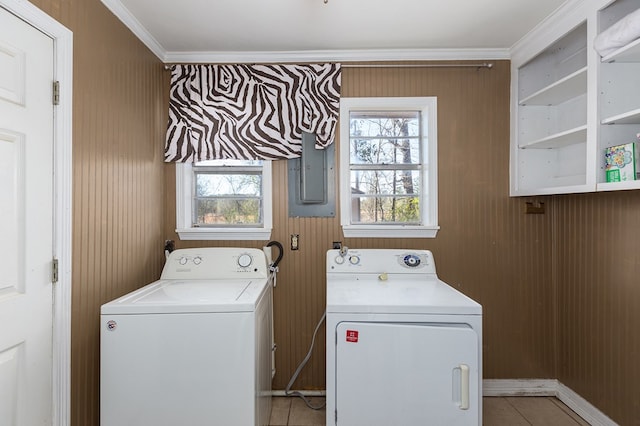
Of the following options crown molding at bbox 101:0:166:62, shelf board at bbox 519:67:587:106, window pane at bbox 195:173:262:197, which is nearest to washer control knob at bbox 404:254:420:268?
window pane at bbox 195:173:262:197

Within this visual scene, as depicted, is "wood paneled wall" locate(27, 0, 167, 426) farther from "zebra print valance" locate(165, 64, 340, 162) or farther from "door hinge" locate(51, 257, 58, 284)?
"zebra print valance" locate(165, 64, 340, 162)

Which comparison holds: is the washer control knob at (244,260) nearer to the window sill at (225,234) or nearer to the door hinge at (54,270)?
the window sill at (225,234)

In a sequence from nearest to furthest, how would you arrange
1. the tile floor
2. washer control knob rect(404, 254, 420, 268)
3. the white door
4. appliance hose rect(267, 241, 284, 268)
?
the white door < the tile floor < washer control knob rect(404, 254, 420, 268) < appliance hose rect(267, 241, 284, 268)

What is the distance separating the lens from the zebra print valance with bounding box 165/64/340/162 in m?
2.39

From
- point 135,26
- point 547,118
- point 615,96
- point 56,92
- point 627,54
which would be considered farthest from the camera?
point 547,118

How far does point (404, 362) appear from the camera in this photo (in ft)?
4.97

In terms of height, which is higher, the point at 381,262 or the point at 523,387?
the point at 381,262

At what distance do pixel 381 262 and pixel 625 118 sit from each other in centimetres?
142

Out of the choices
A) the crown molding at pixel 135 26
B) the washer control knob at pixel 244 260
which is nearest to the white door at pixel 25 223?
the crown molding at pixel 135 26

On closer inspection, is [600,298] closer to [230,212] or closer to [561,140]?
[561,140]

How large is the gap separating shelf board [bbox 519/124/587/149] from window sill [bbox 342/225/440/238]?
83cm

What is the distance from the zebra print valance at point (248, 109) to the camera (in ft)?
7.83

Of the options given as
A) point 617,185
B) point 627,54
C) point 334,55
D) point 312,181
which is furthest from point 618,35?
point 312,181

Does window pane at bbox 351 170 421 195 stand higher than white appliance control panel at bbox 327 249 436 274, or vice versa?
window pane at bbox 351 170 421 195
